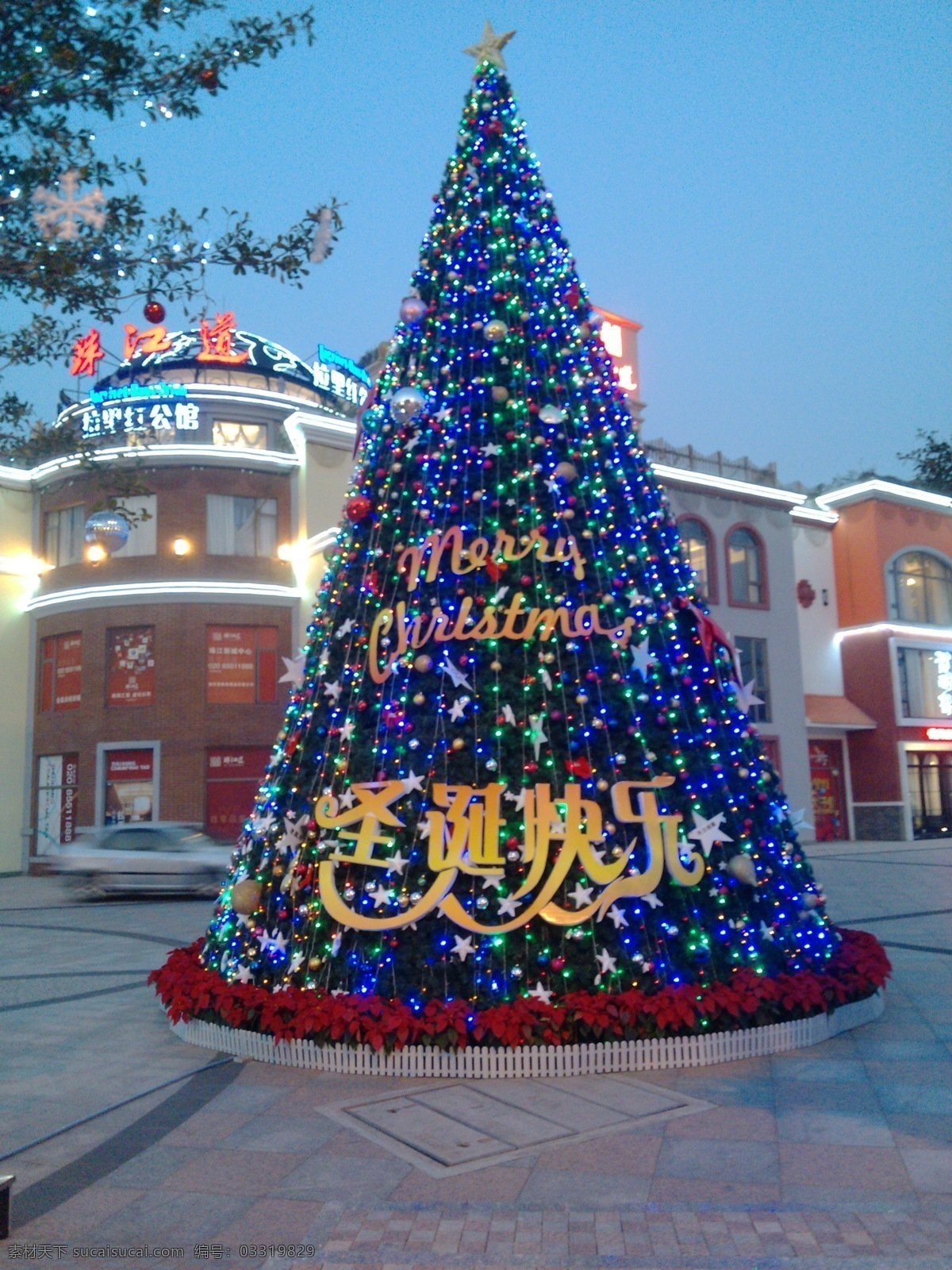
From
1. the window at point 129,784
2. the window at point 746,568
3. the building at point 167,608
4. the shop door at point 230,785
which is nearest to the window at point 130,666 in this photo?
the building at point 167,608

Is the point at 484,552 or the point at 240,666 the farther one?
the point at 240,666

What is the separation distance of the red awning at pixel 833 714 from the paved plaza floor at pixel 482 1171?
23784 mm

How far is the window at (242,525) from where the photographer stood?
1047 inches

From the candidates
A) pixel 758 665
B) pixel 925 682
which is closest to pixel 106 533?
pixel 758 665

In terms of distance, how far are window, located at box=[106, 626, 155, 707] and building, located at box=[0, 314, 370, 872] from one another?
35 mm

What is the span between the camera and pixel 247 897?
7098mm

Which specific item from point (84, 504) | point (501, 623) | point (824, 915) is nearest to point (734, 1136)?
point (824, 915)

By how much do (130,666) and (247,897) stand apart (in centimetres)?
2020

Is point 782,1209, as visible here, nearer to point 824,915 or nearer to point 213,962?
point 824,915

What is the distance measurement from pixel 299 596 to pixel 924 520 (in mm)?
19760

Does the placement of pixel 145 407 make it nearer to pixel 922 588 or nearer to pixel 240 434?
pixel 240 434

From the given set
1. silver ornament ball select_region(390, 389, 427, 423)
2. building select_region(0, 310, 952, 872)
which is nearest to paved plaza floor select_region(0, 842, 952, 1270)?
silver ornament ball select_region(390, 389, 427, 423)

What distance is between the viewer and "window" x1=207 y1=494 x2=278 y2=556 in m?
26.6

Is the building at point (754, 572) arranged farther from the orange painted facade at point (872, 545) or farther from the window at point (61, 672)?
the window at point (61, 672)
